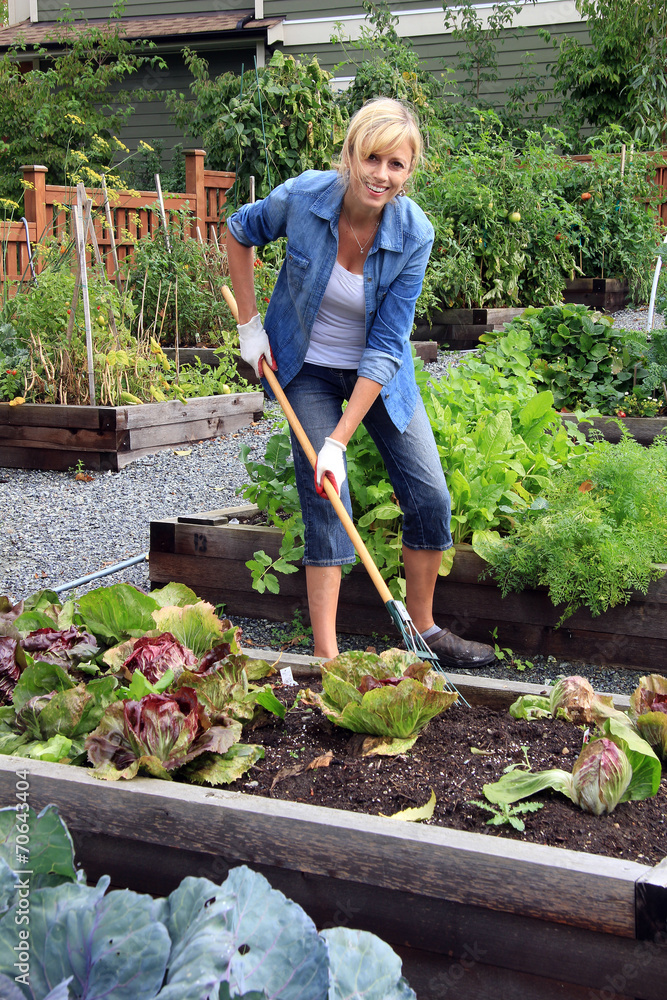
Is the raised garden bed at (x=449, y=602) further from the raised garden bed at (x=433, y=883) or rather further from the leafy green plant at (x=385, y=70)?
the leafy green plant at (x=385, y=70)

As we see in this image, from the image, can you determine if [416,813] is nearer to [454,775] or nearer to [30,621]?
[454,775]

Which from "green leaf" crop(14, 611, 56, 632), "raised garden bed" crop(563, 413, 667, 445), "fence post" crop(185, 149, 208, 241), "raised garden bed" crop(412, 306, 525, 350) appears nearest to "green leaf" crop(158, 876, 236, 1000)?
"green leaf" crop(14, 611, 56, 632)

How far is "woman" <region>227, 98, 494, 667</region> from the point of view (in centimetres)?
252

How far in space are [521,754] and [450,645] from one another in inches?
39.8

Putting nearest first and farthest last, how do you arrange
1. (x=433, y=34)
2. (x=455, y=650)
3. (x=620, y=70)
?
(x=455, y=650) < (x=620, y=70) < (x=433, y=34)

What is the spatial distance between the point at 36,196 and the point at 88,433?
11.4 ft

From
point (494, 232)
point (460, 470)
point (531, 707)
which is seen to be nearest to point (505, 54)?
point (494, 232)

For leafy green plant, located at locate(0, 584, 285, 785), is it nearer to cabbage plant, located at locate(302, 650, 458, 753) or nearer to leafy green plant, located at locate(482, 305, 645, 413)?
cabbage plant, located at locate(302, 650, 458, 753)

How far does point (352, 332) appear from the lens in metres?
2.72

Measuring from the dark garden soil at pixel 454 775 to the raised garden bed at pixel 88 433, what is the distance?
3.69 meters

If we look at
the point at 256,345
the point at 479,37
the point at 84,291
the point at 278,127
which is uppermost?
the point at 479,37

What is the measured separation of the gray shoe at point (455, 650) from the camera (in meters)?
2.90

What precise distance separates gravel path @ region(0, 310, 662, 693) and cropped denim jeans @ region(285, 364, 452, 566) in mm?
552

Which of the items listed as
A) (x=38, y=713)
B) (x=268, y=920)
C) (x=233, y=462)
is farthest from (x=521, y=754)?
(x=233, y=462)
